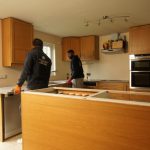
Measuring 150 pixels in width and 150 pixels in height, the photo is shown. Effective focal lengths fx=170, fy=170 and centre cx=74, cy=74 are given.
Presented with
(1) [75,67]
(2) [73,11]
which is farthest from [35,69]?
(1) [75,67]

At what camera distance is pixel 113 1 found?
2.46 metres

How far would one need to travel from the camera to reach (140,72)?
369cm

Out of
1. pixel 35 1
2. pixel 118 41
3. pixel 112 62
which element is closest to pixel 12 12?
pixel 35 1

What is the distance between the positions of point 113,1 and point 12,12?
169 cm

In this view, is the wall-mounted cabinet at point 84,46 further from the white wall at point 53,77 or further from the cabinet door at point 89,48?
the white wall at point 53,77

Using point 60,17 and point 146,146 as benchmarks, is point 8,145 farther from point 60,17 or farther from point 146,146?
point 60,17

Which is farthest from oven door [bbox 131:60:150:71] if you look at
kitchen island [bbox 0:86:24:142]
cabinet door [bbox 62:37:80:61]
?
kitchen island [bbox 0:86:24:142]

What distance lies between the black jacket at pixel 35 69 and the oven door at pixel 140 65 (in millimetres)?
2130

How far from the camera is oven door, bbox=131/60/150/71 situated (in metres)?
3.63

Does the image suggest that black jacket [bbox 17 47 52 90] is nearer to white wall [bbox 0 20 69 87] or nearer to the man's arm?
the man's arm

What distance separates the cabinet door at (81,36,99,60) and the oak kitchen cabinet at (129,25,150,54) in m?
1.08

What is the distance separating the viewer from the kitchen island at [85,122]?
4.13ft

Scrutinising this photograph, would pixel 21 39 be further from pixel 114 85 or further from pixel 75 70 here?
pixel 114 85

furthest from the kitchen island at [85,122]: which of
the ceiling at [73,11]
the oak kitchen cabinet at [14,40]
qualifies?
the oak kitchen cabinet at [14,40]
